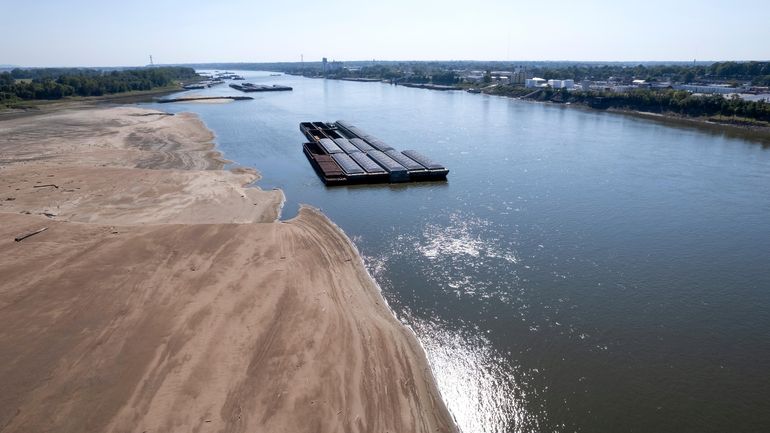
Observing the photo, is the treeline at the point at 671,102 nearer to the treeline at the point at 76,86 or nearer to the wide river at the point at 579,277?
the wide river at the point at 579,277

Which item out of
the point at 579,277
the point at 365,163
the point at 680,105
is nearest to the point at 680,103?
the point at 680,105

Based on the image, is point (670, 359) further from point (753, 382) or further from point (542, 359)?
point (542, 359)

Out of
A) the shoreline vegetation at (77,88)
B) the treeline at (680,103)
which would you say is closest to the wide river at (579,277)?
the treeline at (680,103)

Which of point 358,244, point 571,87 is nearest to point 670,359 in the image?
point 358,244

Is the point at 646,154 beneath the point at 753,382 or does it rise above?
above

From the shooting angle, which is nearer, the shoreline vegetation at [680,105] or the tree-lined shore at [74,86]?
the shoreline vegetation at [680,105]

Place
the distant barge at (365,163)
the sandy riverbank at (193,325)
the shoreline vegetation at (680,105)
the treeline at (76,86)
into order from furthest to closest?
1. the treeline at (76,86)
2. the shoreline vegetation at (680,105)
3. the distant barge at (365,163)
4. the sandy riverbank at (193,325)
